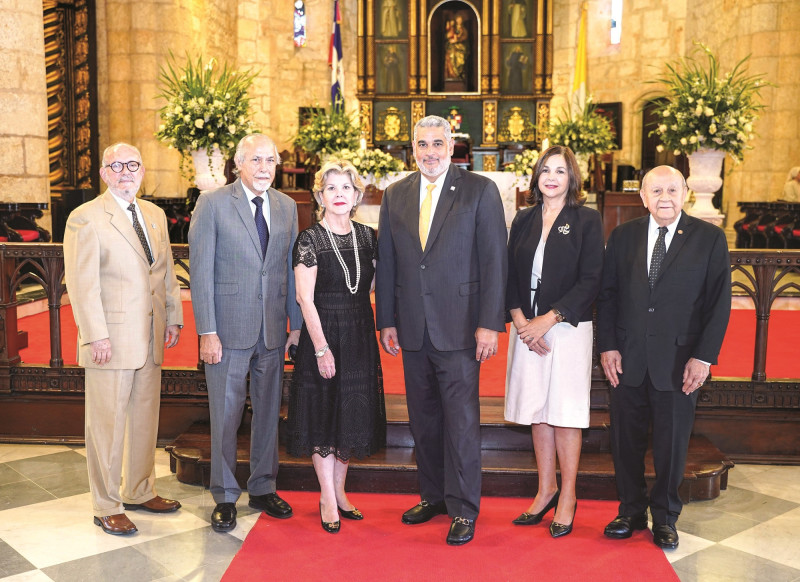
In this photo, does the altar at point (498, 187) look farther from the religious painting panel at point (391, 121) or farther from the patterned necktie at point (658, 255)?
the religious painting panel at point (391, 121)

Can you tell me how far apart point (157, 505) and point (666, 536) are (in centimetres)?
234

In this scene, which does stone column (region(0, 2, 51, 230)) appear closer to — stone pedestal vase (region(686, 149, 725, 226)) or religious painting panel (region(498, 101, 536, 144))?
stone pedestal vase (region(686, 149, 725, 226))

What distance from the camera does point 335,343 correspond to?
344 cm

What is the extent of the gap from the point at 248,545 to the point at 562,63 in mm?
15311

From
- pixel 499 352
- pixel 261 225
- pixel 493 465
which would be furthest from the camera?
pixel 499 352

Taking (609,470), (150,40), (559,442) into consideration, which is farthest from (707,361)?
(150,40)

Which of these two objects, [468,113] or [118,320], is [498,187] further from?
[468,113]

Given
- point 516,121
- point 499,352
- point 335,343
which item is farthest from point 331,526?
point 516,121

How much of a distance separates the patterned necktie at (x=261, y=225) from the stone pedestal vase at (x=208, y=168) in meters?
2.59

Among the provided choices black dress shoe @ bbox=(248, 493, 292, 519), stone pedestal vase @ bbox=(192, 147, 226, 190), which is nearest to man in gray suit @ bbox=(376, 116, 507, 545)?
black dress shoe @ bbox=(248, 493, 292, 519)

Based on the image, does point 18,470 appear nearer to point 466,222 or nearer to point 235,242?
point 235,242

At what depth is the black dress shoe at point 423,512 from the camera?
3.61 m

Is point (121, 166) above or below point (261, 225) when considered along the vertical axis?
above

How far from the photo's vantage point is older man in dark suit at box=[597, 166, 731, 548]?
10.6 ft
